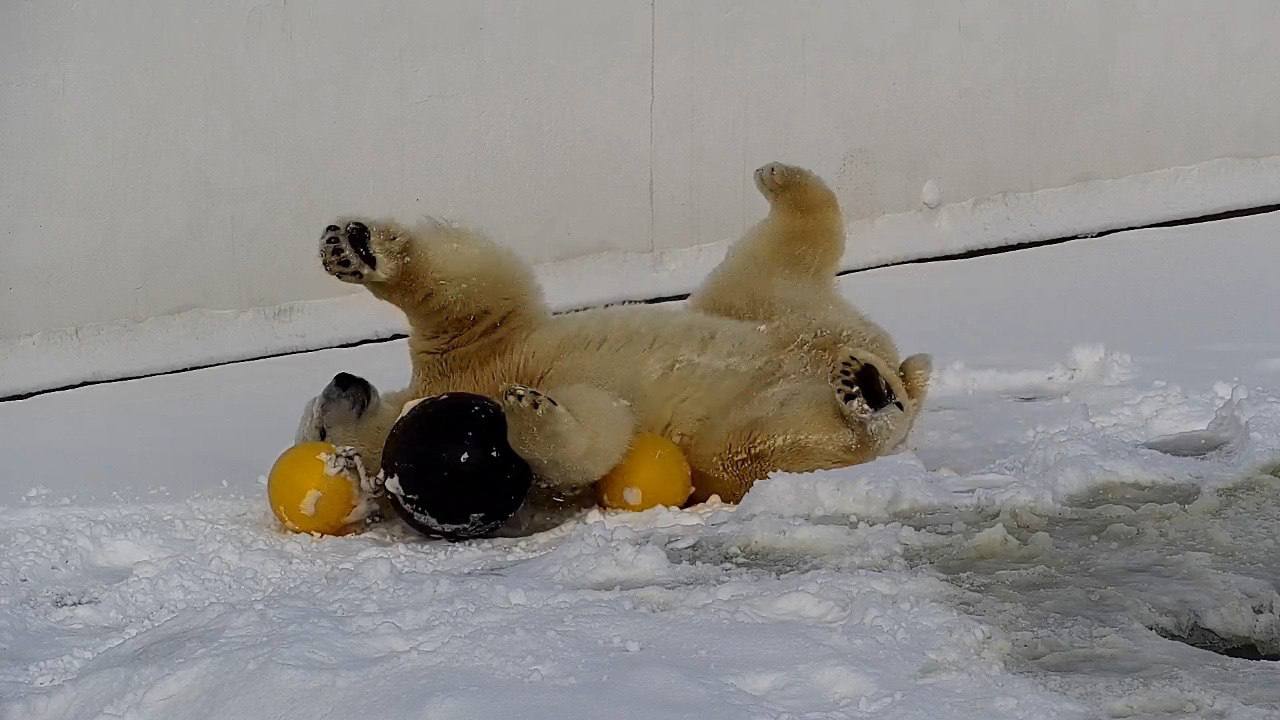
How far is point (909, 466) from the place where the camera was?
8.58ft

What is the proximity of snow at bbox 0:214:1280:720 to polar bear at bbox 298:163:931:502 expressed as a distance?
142 mm

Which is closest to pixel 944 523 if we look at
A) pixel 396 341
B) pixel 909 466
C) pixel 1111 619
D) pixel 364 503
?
pixel 909 466

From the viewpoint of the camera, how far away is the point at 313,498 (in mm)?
2537

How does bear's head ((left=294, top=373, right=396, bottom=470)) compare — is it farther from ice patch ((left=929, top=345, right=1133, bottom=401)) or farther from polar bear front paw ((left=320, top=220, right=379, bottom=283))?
ice patch ((left=929, top=345, right=1133, bottom=401))

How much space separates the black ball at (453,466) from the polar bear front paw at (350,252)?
0.38 meters

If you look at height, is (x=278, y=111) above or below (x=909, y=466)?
above

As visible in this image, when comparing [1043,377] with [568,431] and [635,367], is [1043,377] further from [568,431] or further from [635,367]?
[568,431]

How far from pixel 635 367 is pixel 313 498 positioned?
0.72m

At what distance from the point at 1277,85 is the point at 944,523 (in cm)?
391

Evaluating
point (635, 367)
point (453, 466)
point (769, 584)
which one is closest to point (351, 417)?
point (453, 466)

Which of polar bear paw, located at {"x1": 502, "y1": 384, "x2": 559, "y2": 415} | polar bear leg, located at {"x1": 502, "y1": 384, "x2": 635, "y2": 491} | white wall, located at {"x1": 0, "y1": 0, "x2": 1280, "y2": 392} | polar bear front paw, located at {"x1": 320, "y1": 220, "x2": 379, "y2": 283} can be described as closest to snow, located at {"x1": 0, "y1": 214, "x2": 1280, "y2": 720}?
polar bear leg, located at {"x1": 502, "y1": 384, "x2": 635, "y2": 491}

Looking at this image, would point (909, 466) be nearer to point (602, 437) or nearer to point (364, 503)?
point (602, 437)

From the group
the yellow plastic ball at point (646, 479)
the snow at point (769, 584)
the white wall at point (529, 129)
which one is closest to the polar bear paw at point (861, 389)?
the snow at point (769, 584)

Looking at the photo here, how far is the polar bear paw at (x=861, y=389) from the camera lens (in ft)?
8.38
